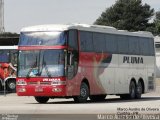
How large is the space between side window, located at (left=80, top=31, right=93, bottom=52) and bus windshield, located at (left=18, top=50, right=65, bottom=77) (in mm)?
1450

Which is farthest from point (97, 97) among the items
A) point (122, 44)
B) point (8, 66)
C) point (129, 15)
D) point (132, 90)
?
point (129, 15)

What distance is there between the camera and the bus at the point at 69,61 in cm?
2575

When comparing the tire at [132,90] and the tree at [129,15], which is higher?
the tree at [129,15]

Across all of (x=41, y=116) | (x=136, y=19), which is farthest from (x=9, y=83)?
(x=136, y=19)

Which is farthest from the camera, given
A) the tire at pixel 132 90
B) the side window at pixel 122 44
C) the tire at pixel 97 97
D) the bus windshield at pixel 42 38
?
the tire at pixel 132 90

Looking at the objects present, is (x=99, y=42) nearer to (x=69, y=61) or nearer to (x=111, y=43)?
(x=111, y=43)

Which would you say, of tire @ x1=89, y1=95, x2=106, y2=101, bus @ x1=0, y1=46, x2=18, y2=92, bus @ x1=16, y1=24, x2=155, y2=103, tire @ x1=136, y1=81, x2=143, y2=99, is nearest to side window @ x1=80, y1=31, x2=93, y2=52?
bus @ x1=16, y1=24, x2=155, y2=103

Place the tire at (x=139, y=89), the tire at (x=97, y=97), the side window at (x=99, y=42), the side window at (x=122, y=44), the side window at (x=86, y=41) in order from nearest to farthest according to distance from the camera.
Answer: the side window at (x=86, y=41)
the side window at (x=99, y=42)
the side window at (x=122, y=44)
the tire at (x=97, y=97)
the tire at (x=139, y=89)

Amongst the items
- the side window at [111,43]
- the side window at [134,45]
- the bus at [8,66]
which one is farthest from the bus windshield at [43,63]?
the bus at [8,66]

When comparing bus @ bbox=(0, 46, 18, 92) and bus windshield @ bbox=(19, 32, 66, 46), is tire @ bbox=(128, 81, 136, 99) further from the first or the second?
bus @ bbox=(0, 46, 18, 92)

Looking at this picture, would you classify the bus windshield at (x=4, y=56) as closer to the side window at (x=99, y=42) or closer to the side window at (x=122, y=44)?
the side window at (x=122, y=44)

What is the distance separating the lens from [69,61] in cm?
Result: 2594

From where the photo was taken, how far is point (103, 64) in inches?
1141

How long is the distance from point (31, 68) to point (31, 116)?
13.4 m
